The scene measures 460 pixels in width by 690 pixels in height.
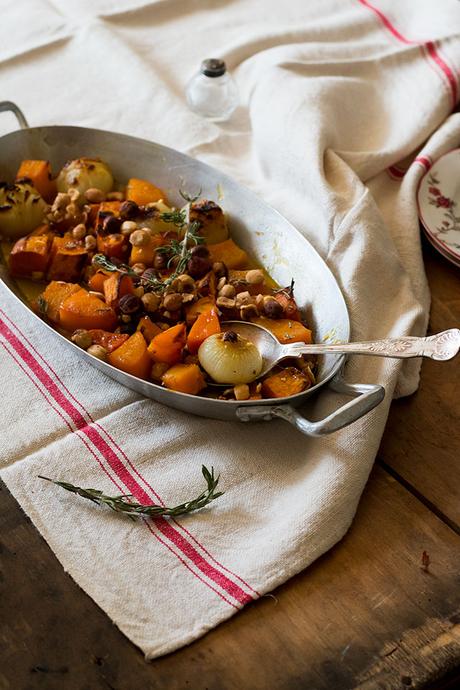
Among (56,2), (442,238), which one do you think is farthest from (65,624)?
(56,2)

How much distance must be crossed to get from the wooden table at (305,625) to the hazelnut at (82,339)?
25 centimetres

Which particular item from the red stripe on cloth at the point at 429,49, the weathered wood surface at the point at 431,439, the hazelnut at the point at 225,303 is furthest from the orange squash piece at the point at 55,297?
the red stripe on cloth at the point at 429,49

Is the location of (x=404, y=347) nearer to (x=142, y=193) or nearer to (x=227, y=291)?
(x=227, y=291)

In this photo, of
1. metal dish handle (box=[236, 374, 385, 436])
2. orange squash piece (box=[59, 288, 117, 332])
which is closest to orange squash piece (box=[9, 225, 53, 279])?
orange squash piece (box=[59, 288, 117, 332])

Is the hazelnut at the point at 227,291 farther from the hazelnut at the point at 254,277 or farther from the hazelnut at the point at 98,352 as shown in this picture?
the hazelnut at the point at 98,352

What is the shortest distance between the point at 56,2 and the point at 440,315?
1204 millimetres

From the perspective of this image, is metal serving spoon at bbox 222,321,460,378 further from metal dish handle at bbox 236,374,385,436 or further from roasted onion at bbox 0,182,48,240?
roasted onion at bbox 0,182,48,240

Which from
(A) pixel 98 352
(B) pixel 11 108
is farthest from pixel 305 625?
(B) pixel 11 108

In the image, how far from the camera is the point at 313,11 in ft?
6.41

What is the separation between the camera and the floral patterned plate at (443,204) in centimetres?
145

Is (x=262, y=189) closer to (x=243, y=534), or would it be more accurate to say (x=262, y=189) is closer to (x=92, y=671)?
(x=243, y=534)

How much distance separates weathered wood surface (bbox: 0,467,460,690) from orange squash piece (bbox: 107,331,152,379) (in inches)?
9.1

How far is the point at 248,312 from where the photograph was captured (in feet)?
3.98

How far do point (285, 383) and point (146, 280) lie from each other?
10.7 inches
